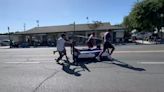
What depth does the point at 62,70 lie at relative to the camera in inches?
488

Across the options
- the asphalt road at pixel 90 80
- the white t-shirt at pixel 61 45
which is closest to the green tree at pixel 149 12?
the white t-shirt at pixel 61 45

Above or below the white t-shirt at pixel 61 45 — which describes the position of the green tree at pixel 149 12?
above

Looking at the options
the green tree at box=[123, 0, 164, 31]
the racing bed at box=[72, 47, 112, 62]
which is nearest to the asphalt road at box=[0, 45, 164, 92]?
the racing bed at box=[72, 47, 112, 62]

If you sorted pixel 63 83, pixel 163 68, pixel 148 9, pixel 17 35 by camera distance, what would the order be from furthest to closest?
1. pixel 17 35
2. pixel 148 9
3. pixel 163 68
4. pixel 63 83

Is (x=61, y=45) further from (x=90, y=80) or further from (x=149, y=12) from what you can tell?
(x=149, y=12)

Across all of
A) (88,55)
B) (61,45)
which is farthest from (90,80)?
(61,45)

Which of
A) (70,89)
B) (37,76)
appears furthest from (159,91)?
(37,76)

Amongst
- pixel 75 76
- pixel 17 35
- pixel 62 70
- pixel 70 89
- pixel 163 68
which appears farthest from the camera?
pixel 17 35

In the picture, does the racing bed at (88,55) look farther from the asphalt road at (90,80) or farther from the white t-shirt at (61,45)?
the asphalt road at (90,80)

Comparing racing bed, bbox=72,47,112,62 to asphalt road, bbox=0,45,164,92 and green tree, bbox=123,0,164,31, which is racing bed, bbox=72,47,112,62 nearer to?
asphalt road, bbox=0,45,164,92

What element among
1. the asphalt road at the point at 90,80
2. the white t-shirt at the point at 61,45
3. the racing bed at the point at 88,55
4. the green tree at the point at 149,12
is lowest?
the asphalt road at the point at 90,80

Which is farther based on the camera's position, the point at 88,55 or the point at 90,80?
the point at 88,55

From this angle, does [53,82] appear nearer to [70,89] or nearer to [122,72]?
[70,89]

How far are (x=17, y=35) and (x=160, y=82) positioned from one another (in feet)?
179
